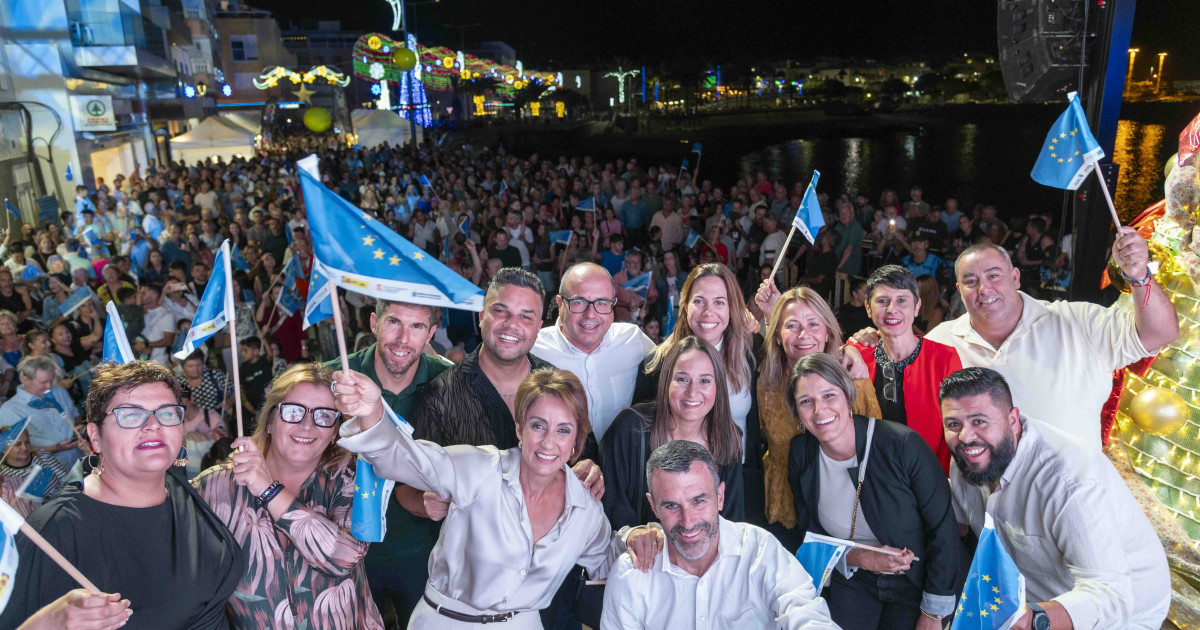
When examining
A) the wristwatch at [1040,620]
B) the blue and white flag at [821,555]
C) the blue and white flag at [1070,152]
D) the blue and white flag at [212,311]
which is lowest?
the wristwatch at [1040,620]

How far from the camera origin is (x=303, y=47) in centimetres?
9150

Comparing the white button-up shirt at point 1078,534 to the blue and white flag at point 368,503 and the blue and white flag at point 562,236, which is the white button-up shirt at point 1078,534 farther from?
the blue and white flag at point 562,236

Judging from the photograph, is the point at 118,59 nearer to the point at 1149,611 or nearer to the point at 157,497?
the point at 157,497

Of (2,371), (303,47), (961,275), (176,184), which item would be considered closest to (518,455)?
(961,275)

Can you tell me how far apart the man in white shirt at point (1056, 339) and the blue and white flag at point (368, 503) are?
2.99 metres

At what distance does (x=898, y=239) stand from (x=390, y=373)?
26.8ft

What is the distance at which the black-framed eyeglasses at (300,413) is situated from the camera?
3.03 meters

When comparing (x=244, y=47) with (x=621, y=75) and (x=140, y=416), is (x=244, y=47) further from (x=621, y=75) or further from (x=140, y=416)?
(x=140, y=416)

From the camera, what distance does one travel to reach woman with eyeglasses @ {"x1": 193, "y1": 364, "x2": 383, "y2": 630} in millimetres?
2877

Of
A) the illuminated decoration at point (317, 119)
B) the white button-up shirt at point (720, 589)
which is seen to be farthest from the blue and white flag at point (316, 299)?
the illuminated decoration at point (317, 119)

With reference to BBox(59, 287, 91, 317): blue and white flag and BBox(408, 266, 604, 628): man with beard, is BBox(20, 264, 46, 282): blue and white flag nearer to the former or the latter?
BBox(59, 287, 91, 317): blue and white flag

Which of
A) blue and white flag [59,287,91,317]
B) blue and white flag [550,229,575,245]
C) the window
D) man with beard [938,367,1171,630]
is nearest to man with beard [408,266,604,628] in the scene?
man with beard [938,367,1171,630]

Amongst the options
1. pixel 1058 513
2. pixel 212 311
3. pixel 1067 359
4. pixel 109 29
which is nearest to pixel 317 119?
pixel 109 29

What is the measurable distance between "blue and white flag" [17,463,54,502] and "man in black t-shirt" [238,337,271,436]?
1674 millimetres
